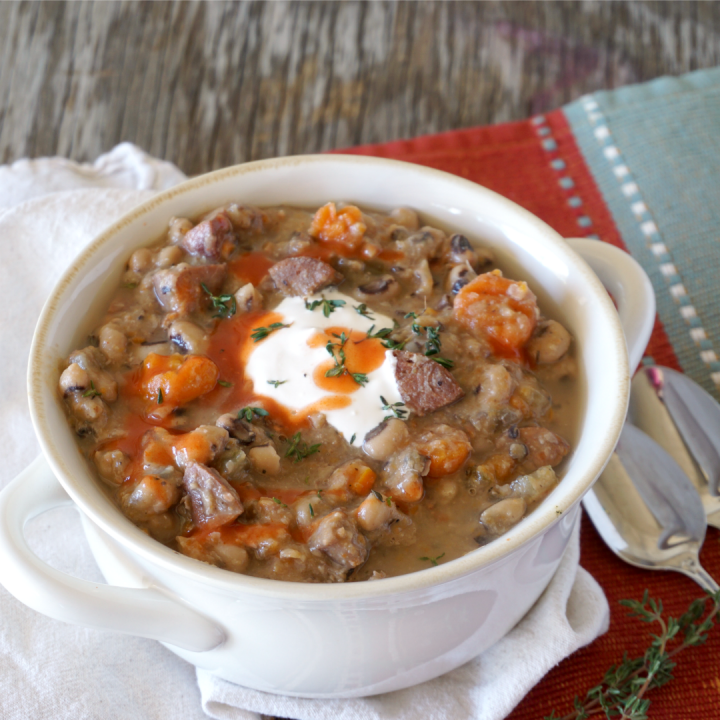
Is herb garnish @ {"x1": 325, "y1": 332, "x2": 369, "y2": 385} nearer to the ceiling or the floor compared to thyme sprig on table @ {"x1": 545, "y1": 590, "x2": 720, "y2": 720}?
nearer to the ceiling

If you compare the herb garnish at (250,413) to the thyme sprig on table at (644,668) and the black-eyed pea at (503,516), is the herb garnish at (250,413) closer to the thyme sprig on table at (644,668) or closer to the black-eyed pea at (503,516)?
the black-eyed pea at (503,516)

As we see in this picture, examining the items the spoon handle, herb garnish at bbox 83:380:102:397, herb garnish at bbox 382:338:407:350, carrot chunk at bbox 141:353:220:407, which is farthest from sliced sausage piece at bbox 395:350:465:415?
the spoon handle

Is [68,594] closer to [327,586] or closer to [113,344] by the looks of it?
[327,586]

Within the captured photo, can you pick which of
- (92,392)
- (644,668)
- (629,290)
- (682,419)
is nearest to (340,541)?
(92,392)

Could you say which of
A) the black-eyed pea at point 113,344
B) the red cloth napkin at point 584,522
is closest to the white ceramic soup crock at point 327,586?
the black-eyed pea at point 113,344

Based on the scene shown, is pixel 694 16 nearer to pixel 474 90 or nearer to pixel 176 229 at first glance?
pixel 474 90

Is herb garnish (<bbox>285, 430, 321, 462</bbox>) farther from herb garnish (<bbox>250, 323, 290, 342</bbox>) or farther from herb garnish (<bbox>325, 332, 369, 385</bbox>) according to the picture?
herb garnish (<bbox>250, 323, 290, 342</bbox>)

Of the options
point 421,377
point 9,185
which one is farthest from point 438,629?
point 9,185
